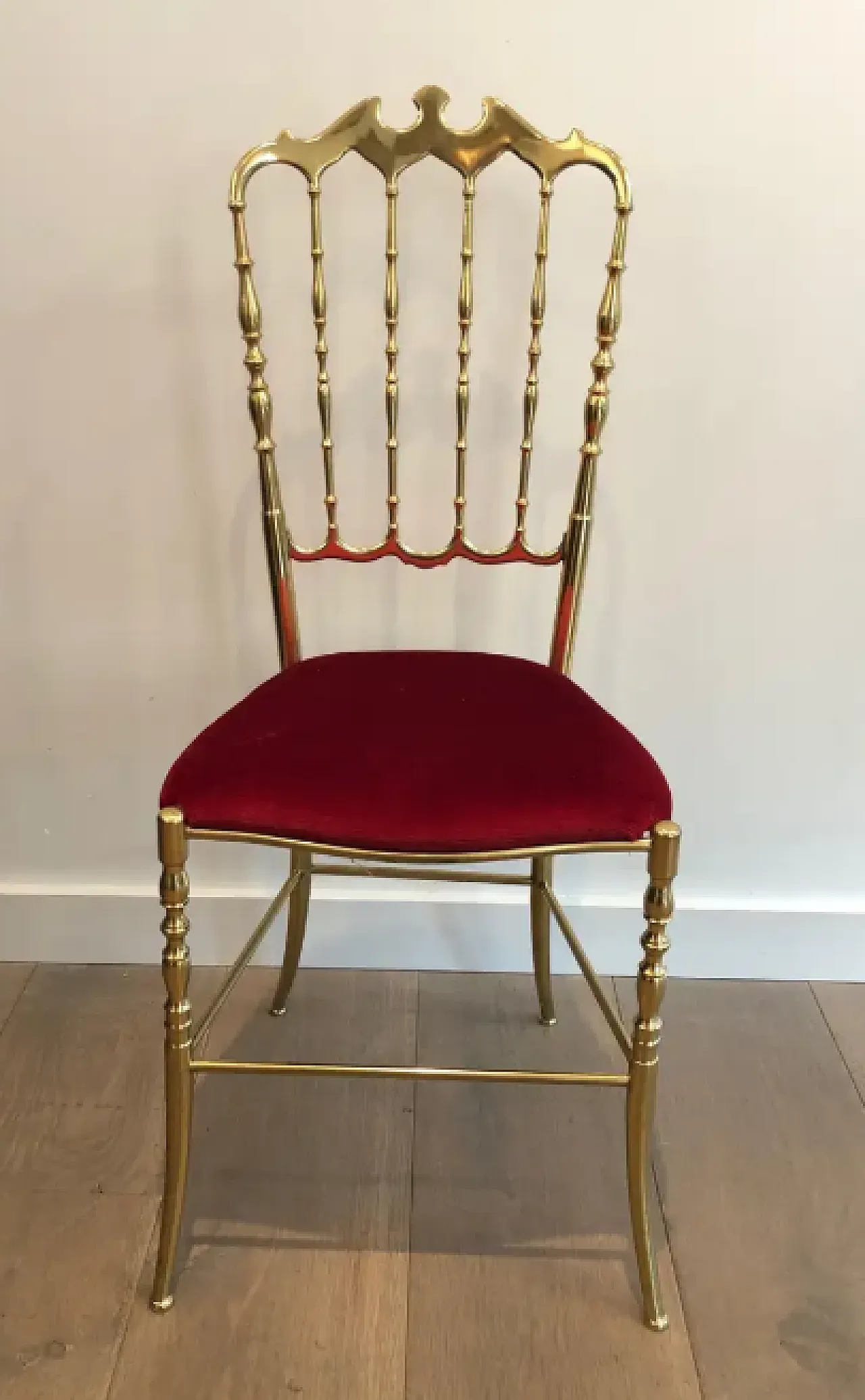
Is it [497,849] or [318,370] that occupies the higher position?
[318,370]

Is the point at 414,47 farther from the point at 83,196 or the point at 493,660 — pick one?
the point at 493,660

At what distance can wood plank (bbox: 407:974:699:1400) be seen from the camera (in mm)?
984

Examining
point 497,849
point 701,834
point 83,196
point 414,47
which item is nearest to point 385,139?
point 414,47

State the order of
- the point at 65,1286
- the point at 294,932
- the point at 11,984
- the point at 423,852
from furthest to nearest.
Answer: the point at 11,984 → the point at 294,932 → the point at 65,1286 → the point at 423,852

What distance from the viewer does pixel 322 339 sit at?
111cm

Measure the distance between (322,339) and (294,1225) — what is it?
35.7 inches

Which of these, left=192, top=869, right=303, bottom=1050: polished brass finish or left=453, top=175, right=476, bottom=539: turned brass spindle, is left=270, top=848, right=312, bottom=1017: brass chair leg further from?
left=453, top=175, right=476, bottom=539: turned brass spindle

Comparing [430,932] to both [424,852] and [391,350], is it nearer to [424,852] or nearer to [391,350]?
[424,852]

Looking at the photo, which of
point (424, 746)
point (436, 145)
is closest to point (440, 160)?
point (436, 145)

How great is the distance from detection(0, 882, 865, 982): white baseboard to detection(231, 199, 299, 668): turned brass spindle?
0.44 m

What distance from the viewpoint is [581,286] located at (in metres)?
1.22

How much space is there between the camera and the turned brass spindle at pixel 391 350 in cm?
109

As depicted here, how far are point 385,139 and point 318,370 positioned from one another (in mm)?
232

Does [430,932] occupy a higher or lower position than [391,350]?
lower
